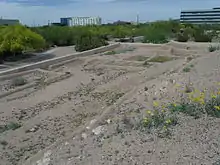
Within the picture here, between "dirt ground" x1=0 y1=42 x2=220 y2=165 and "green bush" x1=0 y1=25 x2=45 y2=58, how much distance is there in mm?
5314

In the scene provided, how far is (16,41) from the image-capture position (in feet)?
67.0

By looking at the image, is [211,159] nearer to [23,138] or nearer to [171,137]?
[171,137]

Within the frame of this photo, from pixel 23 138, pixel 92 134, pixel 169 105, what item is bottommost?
pixel 23 138

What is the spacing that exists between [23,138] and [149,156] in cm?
412

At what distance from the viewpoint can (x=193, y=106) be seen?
6246 millimetres

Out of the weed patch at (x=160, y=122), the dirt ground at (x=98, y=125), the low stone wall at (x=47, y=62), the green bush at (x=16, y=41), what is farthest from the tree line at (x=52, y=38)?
the weed patch at (x=160, y=122)

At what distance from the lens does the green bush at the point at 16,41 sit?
803 inches

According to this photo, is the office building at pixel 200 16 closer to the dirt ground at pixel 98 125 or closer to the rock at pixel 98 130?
the dirt ground at pixel 98 125

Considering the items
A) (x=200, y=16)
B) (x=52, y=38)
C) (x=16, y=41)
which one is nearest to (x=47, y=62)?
(x=16, y=41)

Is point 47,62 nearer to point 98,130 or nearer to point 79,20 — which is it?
point 98,130

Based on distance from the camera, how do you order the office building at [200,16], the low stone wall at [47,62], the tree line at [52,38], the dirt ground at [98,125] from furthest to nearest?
the office building at [200,16] < the tree line at [52,38] < the low stone wall at [47,62] < the dirt ground at [98,125]

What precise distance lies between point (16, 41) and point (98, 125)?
15.3m

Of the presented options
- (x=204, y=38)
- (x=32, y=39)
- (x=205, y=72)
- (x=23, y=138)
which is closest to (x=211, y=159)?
(x=23, y=138)

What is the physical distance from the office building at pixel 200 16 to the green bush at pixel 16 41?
266ft
